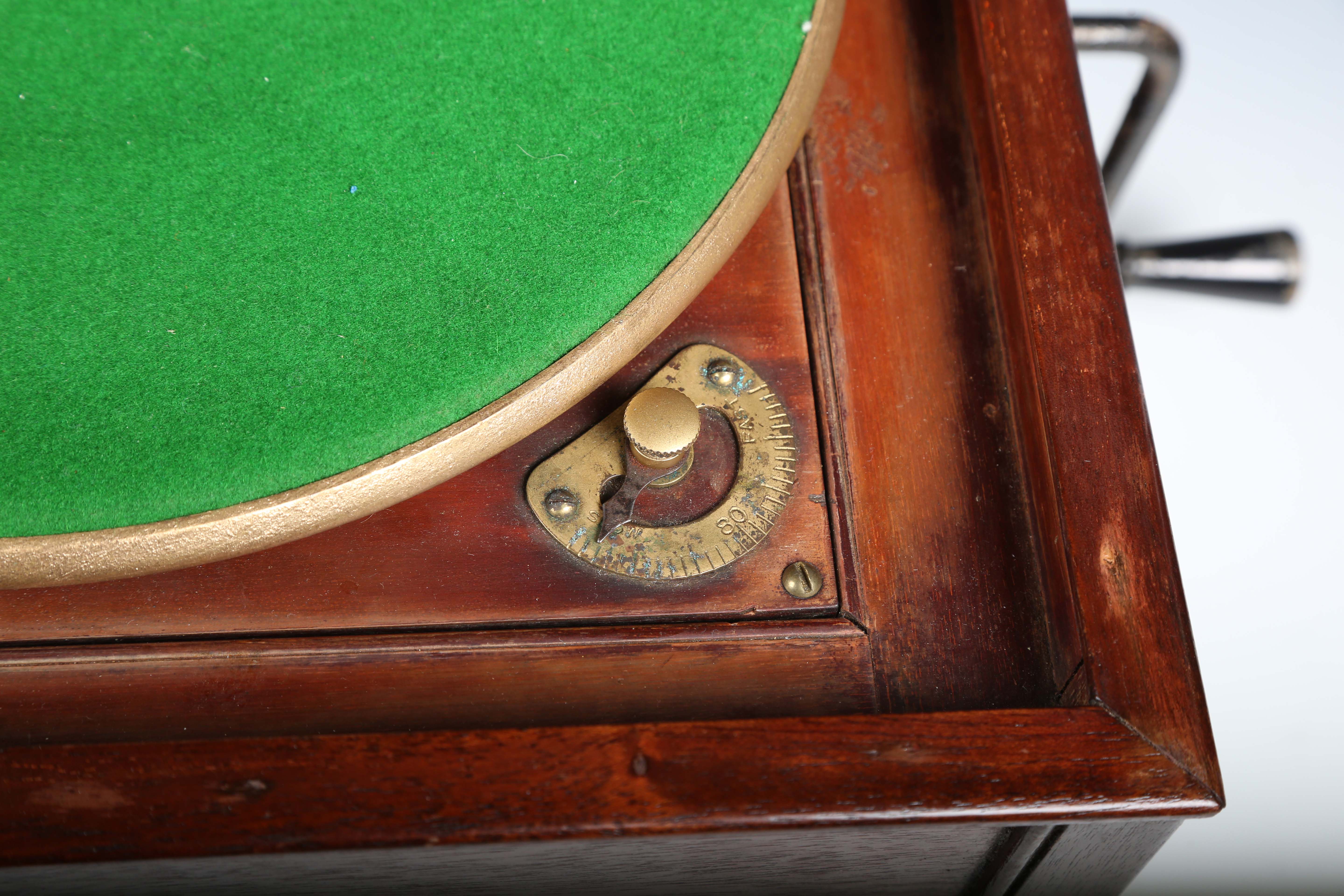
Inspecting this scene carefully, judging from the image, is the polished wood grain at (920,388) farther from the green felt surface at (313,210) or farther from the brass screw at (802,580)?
the green felt surface at (313,210)

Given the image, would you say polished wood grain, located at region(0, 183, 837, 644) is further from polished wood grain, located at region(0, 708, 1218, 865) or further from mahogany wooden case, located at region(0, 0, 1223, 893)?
polished wood grain, located at region(0, 708, 1218, 865)

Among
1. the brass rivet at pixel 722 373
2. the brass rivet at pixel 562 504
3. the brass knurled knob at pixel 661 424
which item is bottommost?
the brass rivet at pixel 562 504

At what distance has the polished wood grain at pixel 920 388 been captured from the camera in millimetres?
768

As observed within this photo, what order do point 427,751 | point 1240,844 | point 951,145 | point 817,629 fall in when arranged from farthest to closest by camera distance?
1. point 1240,844
2. point 951,145
3. point 817,629
4. point 427,751

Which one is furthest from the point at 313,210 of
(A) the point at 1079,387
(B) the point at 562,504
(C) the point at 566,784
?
(A) the point at 1079,387

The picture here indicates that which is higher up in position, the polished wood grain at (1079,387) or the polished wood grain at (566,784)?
the polished wood grain at (1079,387)

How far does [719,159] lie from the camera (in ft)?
2.62

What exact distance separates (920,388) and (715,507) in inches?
7.5

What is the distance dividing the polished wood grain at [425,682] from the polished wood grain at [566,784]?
0.06 meters

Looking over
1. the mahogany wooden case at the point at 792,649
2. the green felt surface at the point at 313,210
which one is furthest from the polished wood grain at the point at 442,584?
the green felt surface at the point at 313,210

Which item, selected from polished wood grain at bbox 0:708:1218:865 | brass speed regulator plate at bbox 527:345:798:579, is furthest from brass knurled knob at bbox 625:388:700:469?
polished wood grain at bbox 0:708:1218:865

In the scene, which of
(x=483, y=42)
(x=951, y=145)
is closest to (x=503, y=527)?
(x=483, y=42)

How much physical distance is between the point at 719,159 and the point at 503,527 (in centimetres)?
30

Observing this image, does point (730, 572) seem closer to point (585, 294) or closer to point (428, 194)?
point (585, 294)
